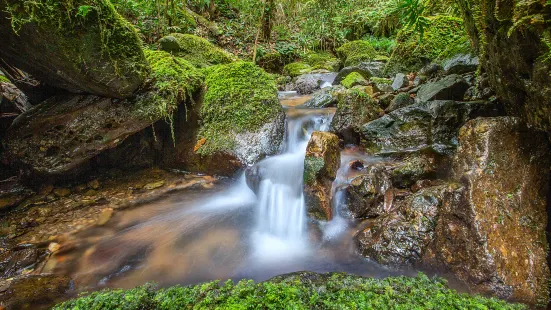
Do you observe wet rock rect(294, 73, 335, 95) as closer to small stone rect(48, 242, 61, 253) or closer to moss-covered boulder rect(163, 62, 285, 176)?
moss-covered boulder rect(163, 62, 285, 176)

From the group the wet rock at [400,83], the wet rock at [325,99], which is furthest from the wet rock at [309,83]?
the wet rock at [400,83]

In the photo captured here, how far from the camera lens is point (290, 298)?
1347mm

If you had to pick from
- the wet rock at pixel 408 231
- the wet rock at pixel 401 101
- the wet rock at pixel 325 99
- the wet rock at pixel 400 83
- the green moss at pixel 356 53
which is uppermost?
the green moss at pixel 356 53

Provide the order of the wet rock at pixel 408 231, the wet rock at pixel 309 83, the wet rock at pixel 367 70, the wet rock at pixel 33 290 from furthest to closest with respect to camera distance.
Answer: the wet rock at pixel 309 83 → the wet rock at pixel 367 70 → the wet rock at pixel 408 231 → the wet rock at pixel 33 290

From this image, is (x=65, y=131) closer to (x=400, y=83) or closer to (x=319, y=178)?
(x=319, y=178)

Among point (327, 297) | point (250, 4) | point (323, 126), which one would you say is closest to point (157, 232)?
point (327, 297)

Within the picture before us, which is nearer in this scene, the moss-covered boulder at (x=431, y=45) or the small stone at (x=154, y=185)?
the small stone at (x=154, y=185)

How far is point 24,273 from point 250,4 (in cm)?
1055

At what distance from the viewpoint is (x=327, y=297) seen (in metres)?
1.39

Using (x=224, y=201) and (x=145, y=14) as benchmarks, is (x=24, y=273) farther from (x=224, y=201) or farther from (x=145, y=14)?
(x=145, y=14)

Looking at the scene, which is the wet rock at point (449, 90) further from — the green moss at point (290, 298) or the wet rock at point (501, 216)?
the green moss at point (290, 298)

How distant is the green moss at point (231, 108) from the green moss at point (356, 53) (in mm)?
6872

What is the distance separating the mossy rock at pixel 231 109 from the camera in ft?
16.3

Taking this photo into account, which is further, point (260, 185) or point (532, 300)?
point (260, 185)
